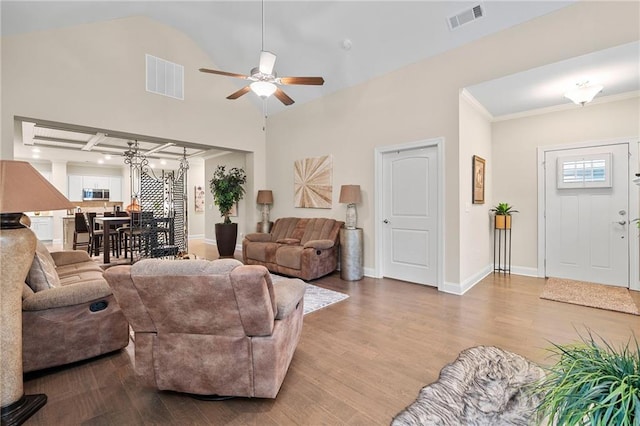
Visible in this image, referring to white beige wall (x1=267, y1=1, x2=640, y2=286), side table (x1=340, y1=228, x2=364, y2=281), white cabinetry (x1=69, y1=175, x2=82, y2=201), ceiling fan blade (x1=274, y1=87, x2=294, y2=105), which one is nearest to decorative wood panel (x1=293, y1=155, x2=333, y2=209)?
white beige wall (x1=267, y1=1, x2=640, y2=286)

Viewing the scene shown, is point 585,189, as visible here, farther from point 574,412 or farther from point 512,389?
point 574,412

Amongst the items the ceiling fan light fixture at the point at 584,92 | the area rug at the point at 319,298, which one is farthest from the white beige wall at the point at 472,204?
the area rug at the point at 319,298

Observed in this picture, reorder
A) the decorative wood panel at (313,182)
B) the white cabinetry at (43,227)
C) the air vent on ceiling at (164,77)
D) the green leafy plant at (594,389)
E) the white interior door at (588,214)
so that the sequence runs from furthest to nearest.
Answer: the white cabinetry at (43,227)
the decorative wood panel at (313,182)
the air vent on ceiling at (164,77)
the white interior door at (588,214)
the green leafy plant at (594,389)

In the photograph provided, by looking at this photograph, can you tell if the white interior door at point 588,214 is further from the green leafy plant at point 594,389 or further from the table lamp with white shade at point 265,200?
the table lamp with white shade at point 265,200

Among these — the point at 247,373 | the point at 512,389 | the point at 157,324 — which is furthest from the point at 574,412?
the point at 157,324

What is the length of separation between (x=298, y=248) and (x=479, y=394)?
128 inches

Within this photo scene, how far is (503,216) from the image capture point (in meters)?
4.83

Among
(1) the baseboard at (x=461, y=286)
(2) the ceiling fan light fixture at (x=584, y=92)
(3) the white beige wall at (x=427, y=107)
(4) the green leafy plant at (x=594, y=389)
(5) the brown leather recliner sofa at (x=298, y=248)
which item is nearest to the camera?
(4) the green leafy plant at (x=594, y=389)

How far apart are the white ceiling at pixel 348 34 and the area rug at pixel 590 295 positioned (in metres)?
2.71

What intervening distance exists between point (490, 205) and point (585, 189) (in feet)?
4.15

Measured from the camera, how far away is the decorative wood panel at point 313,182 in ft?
17.7

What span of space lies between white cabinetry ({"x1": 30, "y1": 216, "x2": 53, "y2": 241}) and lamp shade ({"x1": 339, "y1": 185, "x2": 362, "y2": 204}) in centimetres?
965

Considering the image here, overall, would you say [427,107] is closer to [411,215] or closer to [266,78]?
[411,215]

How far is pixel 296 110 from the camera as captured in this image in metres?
5.94
